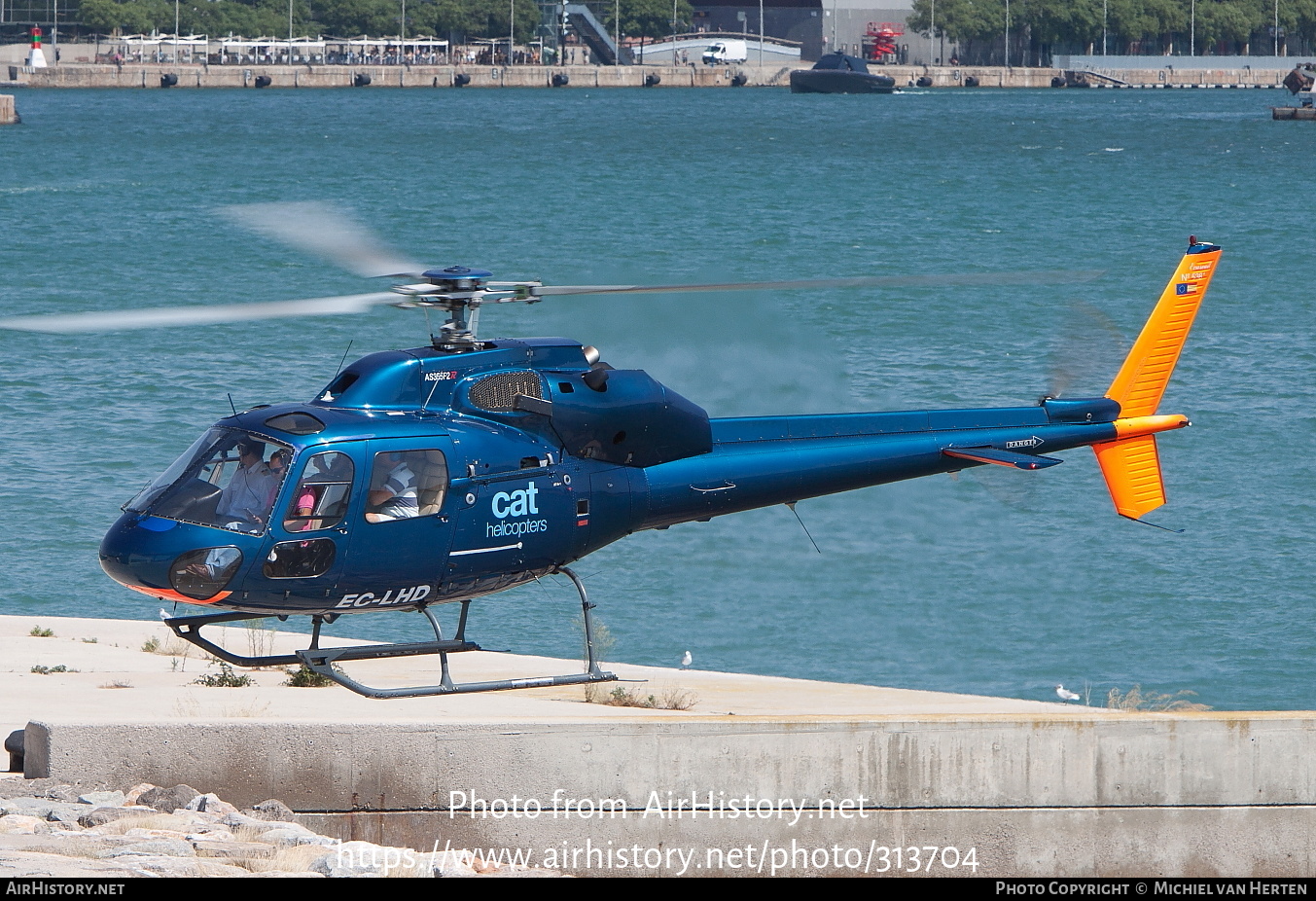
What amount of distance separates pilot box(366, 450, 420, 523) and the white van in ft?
631

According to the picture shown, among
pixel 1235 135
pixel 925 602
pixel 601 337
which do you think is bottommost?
pixel 925 602

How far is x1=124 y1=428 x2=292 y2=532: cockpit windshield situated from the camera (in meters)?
10.6

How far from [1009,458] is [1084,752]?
380cm

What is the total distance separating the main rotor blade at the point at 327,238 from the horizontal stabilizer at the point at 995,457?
493cm

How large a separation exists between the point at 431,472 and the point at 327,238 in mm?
1649

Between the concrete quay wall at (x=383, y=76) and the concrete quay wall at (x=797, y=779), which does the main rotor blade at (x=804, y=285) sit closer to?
the concrete quay wall at (x=797, y=779)

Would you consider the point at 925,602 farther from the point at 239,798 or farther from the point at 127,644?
the point at 239,798

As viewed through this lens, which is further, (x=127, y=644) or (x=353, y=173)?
(x=353, y=173)

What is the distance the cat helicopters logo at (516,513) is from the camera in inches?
452

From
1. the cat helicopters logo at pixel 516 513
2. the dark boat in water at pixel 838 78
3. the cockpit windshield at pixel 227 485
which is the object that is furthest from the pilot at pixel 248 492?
the dark boat in water at pixel 838 78

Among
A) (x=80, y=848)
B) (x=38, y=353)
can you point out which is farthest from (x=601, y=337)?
(x=38, y=353)

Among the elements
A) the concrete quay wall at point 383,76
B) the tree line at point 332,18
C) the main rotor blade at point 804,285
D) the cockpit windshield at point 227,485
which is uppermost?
the tree line at point 332,18

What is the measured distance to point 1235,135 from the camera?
121 m

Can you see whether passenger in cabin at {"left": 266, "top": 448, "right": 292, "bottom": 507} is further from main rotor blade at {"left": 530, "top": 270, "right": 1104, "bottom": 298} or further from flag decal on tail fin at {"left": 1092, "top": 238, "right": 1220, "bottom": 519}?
flag decal on tail fin at {"left": 1092, "top": 238, "right": 1220, "bottom": 519}
